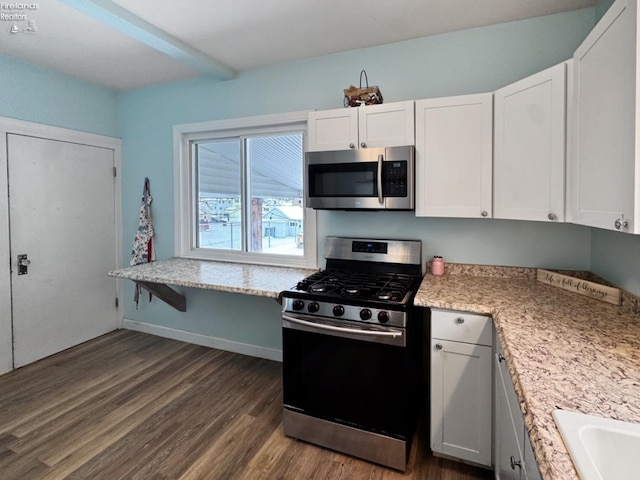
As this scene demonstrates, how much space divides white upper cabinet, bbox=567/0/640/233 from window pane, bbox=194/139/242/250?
2506mm

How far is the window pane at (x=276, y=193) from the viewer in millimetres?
2904

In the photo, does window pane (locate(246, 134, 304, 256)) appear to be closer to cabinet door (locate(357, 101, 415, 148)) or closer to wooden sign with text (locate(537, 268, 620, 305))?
cabinet door (locate(357, 101, 415, 148))

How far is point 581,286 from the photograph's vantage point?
1.80 metres

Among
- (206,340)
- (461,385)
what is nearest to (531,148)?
(461,385)

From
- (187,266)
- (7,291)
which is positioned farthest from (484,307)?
(7,291)

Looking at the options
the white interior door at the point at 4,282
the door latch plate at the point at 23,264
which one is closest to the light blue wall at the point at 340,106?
the door latch plate at the point at 23,264

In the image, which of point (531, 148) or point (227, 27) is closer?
point (531, 148)

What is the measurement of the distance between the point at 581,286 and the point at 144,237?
11.6 feet

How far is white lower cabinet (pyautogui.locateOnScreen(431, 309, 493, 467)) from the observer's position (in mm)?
1657

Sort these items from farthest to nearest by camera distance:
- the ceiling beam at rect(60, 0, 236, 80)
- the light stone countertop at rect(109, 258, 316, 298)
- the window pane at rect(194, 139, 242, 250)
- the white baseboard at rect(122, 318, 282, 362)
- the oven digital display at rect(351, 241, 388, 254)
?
the window pane at rect(194, 139, 242, 250)
the white baseboard at rect(122, 318, 282, 362)
the oven digital display at rect(351, 241, 388, 254)
the light stone countertop at rect(109, 258, 316, 298)
the ceiling beam at rect(60, 0, 236, 80)

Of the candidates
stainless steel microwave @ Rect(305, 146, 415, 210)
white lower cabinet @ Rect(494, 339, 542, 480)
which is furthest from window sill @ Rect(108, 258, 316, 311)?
white lower cabinet @ Rect(494, 339, 542, 480)

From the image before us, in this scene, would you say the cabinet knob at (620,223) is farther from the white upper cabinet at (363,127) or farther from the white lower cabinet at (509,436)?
the white upper cabinet at (363,127)

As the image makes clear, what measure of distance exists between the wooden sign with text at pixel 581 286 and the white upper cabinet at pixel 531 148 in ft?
1.36

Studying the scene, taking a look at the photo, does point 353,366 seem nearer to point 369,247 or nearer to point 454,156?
point 369,247
